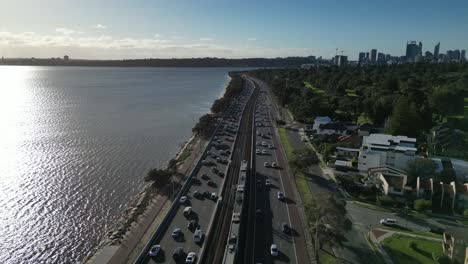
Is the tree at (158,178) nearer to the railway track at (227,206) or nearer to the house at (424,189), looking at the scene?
the railway track at (227,206)

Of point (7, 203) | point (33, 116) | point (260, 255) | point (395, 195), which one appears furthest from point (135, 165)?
point (33, 116)

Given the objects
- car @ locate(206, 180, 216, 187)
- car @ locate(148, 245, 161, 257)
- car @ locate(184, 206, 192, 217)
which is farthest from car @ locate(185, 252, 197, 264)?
car @ locate(206, 180, 216, 187)

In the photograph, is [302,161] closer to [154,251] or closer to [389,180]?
[389,180]

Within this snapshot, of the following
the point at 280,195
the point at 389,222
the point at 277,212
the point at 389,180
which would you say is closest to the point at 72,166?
the point at 280,195

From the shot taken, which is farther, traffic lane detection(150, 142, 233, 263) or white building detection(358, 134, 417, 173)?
white building detection(358, 134, 417, 173)

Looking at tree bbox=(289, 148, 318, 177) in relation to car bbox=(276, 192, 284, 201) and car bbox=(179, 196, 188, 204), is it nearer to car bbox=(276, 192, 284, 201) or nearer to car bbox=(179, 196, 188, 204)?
car bbox=(276, 192, 284, 201)

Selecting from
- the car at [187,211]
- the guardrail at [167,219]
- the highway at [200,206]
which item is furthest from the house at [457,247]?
the guardrail at [167,219]
